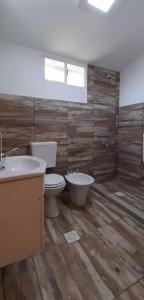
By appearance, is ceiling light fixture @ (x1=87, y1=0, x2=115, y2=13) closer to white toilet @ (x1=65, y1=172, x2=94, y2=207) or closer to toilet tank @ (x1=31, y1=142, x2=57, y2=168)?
toilet tank @ (x1=31, y1=142, x2=57, y2=168)

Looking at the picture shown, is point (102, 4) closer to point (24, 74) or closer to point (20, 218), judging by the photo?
point (24, 74)

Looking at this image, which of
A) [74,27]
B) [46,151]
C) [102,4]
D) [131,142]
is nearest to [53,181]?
[46,151]

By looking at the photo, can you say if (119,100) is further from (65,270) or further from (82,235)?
(65,270)

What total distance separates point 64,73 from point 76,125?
88cm

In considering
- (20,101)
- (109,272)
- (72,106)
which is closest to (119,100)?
(72,106)

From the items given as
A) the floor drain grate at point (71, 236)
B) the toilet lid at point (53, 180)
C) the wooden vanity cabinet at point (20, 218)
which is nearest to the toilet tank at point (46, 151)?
the toilet lid at point (53, 180)

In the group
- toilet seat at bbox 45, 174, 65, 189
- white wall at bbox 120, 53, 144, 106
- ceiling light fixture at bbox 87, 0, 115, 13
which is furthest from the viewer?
white wall at bbox 120, 53, 144, 106

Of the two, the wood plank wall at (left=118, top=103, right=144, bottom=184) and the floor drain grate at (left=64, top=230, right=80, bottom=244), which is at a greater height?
the wood plank wall at (left=118, top=103, right=144, bottom=184)

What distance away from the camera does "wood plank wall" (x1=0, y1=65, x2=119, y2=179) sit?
222 centimetres

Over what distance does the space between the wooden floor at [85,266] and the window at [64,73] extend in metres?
2.16

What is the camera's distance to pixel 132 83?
2857 millimetres

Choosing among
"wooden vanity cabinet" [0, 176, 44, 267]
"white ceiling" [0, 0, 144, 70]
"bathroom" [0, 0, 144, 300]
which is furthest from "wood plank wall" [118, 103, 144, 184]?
"wooden vanity cabinet" [0, 176, 44, 267]

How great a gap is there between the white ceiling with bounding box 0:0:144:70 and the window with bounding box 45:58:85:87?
0.52 feet

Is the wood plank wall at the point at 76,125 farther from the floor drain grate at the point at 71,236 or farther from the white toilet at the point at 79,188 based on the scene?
the floor drain grate at the point at 71,236
